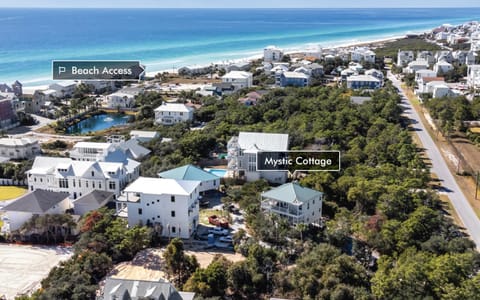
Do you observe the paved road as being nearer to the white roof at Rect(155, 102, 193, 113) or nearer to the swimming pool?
the swimming pool

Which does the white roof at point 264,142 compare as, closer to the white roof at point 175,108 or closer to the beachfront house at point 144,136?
the beachfront house at point 144,136

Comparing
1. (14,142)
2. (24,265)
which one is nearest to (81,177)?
(24,265)

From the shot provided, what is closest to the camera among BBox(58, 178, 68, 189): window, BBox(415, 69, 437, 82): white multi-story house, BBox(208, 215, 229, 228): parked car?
BBox(208, 215, 229, 228): parked car

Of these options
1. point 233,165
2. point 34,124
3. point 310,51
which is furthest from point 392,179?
point 310,51

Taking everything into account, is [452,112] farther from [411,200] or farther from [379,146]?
[411,200]

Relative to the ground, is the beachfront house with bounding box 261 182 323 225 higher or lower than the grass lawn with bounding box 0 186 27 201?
higher

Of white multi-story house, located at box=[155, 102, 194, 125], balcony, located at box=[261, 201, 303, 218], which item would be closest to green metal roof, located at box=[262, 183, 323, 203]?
balcony, located at box=[261, 201, 303, 218]

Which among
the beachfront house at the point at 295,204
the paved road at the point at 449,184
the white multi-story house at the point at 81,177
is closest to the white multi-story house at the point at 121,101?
the white multi-story house at the point at 81,177
